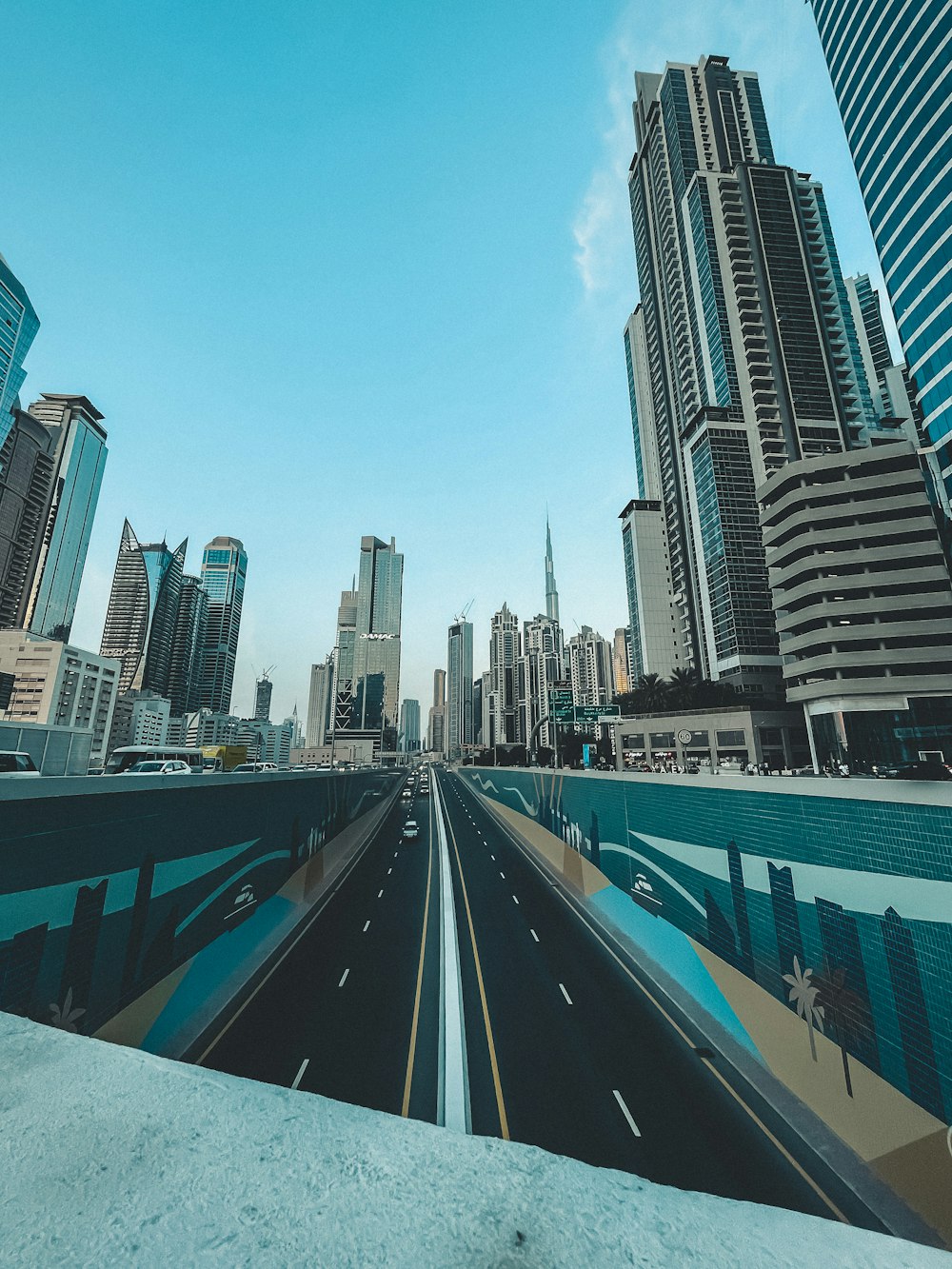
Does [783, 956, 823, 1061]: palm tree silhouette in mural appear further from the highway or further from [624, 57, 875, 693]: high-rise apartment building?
[624, 57, 875, 693]: high-rise apartment building

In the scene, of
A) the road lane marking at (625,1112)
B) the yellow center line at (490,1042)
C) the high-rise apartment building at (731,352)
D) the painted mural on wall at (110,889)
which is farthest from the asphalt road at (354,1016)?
the high-rise apartment building at (731,352)

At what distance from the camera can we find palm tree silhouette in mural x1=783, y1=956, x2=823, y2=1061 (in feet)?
42.5

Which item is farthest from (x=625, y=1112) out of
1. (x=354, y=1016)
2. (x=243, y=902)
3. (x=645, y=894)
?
(x=243, y=902)

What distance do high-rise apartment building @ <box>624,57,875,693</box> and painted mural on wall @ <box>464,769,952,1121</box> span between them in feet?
314

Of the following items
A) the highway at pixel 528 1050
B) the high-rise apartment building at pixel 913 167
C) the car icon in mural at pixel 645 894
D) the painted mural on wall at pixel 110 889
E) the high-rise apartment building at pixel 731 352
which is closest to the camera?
the painted mural on wall at pixel 110 889

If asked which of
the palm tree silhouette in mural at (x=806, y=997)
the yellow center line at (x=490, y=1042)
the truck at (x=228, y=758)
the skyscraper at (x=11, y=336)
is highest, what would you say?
the skyscraper at (x=11, y=336)

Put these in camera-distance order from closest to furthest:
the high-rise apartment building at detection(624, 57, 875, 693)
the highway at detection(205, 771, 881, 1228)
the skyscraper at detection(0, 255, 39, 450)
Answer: the highway at detection(205, 771, 881, 1228)
the high-rise apartment building at detection(624, 57, 875, 693)
the skyscraper at detection(0, 255, 39, 450)

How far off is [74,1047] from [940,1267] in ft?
10.5

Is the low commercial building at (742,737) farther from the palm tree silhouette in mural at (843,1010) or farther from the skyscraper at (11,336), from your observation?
the skyscraper at (11,336)

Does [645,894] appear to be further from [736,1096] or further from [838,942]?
[838,942]

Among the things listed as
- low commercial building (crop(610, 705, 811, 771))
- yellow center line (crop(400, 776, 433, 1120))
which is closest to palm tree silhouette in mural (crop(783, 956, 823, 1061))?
yellow center line (crop(400, 776, 433, 1120))

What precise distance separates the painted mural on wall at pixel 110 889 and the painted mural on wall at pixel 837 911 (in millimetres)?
17041

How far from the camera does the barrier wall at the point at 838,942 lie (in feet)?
34.1

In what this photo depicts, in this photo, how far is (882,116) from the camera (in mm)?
74875
